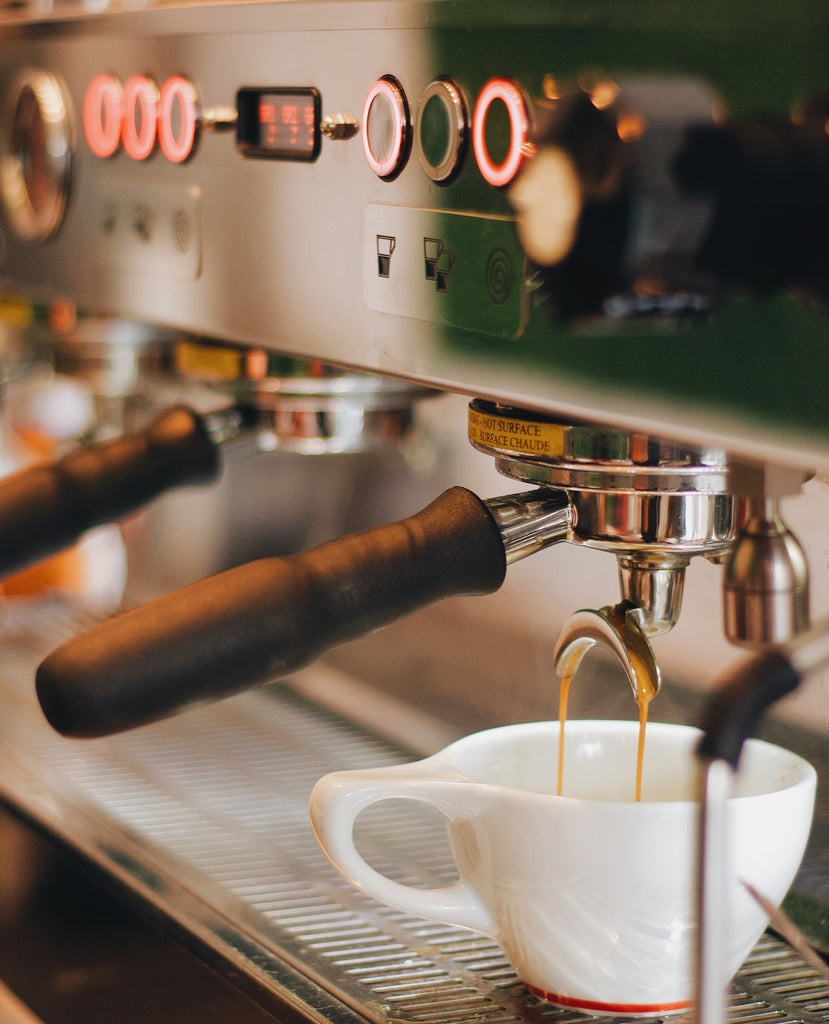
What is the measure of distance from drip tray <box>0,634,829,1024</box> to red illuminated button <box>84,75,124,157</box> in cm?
31

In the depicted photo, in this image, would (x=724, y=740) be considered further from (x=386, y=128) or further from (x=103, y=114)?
(x=103, y=114)

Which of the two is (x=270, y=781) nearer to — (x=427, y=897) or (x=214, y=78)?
(x=427, y=897)

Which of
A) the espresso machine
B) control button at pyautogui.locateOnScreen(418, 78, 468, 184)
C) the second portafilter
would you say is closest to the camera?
the espresso machine

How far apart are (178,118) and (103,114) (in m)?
0.07

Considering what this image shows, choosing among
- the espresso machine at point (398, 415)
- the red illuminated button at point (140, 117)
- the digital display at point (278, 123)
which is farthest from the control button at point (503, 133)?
the red illuminated button at point (140, 117)

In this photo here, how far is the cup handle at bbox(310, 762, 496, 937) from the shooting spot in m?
0.46

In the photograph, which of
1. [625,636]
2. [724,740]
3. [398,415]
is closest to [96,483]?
[398,415]

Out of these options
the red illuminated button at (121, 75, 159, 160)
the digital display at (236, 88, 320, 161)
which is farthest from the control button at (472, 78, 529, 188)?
the red illuminated button at (121, 75, 159, 160)

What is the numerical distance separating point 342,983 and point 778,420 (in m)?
0.30

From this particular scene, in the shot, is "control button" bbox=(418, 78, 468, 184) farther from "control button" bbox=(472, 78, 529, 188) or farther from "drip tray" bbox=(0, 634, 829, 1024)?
"drip tray" bbox=(0, 634, 829, 1024)

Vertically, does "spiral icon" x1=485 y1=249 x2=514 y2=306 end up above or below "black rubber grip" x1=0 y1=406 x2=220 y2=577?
above

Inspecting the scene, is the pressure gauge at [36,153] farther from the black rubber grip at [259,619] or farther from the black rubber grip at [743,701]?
the black rubber grip at [743,701]

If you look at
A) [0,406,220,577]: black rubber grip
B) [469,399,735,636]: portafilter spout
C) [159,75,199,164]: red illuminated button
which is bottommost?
[0,406,220,577]: black rubber grip

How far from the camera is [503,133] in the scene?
14.2 inches
